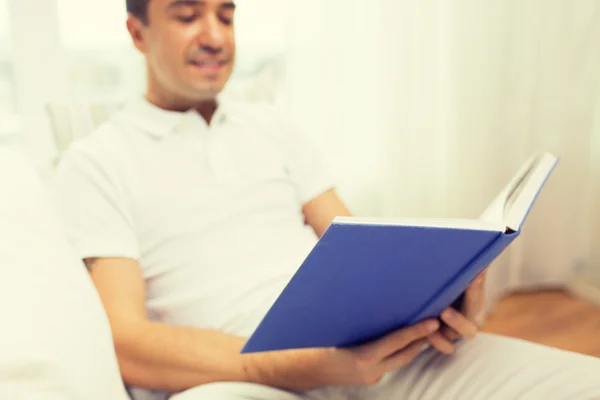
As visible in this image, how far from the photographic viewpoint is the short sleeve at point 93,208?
82 cm

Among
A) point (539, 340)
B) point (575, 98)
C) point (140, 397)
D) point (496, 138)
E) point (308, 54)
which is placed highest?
point (308, 54)

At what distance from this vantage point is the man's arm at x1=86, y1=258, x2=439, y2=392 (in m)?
0.72

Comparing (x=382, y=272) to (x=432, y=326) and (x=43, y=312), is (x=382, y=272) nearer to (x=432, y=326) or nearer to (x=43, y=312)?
(x=432, y=326)

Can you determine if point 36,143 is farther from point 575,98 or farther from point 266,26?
point 575,98

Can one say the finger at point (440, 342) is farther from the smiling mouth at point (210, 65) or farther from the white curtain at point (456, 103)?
the white curtain at point (456, 103)

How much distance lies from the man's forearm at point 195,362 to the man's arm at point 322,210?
35cm

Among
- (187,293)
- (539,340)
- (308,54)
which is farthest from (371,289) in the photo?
(539,340)

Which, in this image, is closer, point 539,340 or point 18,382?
point 18,382

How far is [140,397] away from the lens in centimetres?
78

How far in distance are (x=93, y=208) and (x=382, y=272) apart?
482mm

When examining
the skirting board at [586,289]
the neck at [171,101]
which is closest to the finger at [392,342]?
the neck at [171,101]

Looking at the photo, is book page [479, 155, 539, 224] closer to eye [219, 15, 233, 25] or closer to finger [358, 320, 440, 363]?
finger [358, 320, 440, 363]

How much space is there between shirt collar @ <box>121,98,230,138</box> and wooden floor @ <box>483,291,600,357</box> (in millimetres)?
1205

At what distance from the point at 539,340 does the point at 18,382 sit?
1.55 metres
